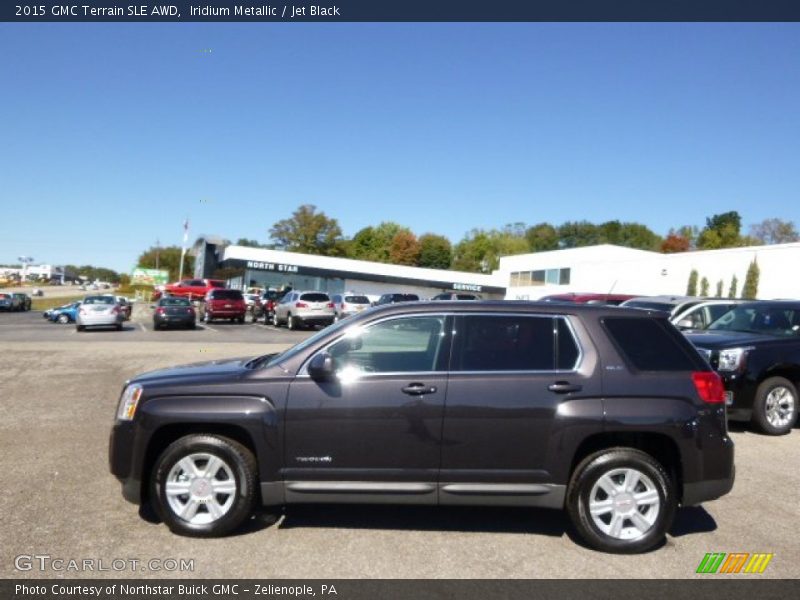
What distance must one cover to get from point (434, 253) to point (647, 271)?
71059 mm

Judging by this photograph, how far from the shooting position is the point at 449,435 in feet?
15.1

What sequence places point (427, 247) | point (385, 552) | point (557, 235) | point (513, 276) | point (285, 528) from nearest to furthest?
point (385, 552)
point (285, 528)
point (513, 276)
point (427, 247)
point (557, 235)

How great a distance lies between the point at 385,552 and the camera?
4.50 metres

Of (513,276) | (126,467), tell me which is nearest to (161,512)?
(126,467)

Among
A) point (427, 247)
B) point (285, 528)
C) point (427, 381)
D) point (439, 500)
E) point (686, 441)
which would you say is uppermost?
point (427, 247)

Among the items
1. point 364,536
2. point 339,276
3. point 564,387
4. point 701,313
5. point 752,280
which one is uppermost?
point 752,280

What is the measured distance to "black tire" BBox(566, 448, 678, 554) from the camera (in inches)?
181

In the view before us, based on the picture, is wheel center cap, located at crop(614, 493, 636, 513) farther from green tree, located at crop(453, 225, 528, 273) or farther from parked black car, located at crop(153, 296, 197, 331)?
green tree, located at crop(453, 225, 528, 273)

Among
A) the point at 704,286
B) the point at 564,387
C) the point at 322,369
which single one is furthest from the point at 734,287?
the point at 322,369

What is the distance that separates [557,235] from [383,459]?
12616 cm

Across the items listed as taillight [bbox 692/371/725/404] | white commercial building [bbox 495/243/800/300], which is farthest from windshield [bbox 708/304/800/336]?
white commercial building [bbox 495/243/800/300]

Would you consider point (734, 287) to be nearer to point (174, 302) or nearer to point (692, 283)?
point (692, 283)
